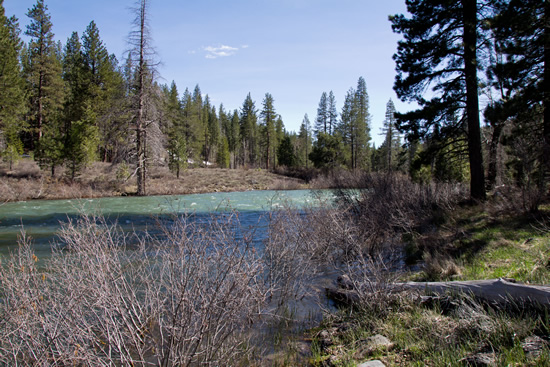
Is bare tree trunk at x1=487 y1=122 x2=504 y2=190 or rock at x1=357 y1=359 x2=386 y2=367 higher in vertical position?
bare tree trunk at x1=487 y1=122 x2=504 y2=190

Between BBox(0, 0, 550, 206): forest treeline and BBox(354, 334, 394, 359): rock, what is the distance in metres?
6.76

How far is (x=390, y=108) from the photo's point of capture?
55094 mm

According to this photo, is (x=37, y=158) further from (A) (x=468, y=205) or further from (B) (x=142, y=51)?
(A) (x=468, y=205)

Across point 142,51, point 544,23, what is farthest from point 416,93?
point 142,51

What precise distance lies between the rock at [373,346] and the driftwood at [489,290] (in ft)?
2.89

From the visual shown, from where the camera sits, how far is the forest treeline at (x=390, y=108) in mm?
10016

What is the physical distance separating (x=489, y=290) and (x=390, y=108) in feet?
182

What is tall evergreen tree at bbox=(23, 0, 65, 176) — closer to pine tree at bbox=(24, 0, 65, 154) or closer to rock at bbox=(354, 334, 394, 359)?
pine tree at bbox=(24, 0, 65, 154)

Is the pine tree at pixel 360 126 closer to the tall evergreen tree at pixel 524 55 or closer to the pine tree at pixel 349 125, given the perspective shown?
the pine tree at pixel 349 125

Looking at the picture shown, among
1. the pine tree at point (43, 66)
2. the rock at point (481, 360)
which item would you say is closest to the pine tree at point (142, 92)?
the pine tree at point (43, 66)

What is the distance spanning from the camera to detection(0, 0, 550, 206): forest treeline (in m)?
10.0

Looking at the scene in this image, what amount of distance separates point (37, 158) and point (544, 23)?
34.4m

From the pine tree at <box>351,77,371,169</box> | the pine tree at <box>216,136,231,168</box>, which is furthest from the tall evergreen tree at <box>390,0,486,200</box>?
the pine tree at <box>216,136,231,168</box>

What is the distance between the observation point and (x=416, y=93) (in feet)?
40.4
